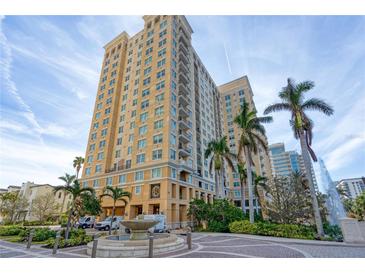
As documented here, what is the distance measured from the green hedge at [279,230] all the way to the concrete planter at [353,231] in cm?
275

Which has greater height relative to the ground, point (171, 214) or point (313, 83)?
point (313, 83)

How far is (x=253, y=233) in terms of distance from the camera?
19188mm

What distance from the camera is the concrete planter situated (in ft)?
43.7

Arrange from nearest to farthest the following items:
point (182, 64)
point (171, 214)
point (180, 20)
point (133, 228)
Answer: point (133, 228) → point (171, 214) → point (182, 64) → point (180, 20)

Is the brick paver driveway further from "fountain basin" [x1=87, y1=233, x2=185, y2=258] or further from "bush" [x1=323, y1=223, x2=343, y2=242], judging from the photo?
"bush" [x1=323, y1=223, x2=343, y2=242]

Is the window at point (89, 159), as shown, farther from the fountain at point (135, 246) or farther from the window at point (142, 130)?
the fountain at point (135, 246)

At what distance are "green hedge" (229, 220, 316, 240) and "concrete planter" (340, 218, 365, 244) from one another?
2750 millimetres

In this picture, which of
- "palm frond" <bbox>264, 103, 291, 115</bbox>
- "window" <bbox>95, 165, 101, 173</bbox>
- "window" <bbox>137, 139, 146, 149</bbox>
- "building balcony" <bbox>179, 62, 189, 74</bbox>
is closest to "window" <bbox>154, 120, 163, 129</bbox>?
"window" <bbox>137, 139, 146, 149</bbox>

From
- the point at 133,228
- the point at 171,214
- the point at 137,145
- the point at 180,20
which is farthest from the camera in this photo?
the point at 180,20

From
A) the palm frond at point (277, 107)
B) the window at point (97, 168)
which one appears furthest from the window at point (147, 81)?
the palm frond at point (277, 107)

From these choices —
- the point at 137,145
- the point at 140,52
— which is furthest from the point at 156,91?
the point at 140,52

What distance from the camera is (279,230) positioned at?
17734 millimetres

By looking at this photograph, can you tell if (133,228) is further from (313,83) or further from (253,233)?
(313,83)

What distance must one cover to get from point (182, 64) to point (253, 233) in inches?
1435
